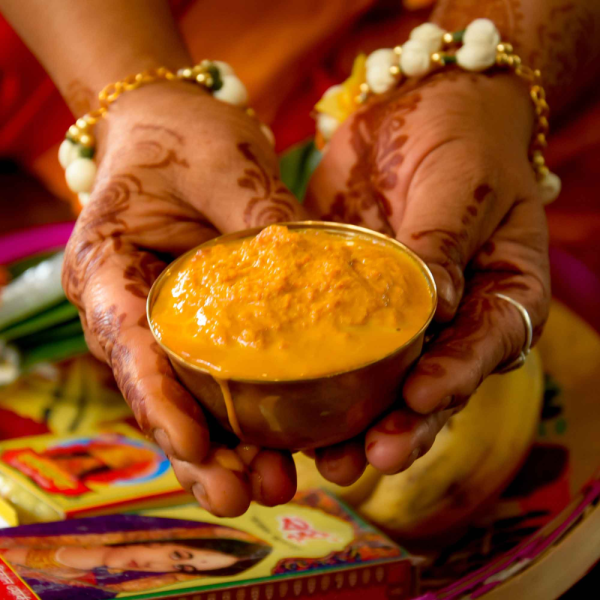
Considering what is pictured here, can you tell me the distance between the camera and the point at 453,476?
116 centimetres

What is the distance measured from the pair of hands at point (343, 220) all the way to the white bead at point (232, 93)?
0.03 metres

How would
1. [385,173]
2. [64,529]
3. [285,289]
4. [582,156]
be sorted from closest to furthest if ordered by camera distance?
1. [285,289]
2. [64,529]
3. [385,173]
4. [582,156]

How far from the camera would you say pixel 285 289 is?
759 millimetres

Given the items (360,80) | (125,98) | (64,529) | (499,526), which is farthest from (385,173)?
(64,529)

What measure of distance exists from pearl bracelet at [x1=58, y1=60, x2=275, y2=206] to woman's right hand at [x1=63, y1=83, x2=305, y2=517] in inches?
0.9

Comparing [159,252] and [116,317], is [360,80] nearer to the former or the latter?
[159,252]

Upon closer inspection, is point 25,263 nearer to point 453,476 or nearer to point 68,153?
point 68,153

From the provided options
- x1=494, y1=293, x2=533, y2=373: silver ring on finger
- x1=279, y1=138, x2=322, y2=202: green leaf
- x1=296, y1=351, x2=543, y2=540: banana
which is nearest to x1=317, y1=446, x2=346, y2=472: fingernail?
x1=494, y1=293, x2=533, y2=373: silver ring on finger

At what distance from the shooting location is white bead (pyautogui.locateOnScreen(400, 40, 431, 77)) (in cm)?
118

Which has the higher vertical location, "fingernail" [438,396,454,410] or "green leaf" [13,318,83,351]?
"fingernail" [438,396,454,410]

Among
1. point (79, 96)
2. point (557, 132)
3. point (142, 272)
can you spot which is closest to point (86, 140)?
point (79, 96)

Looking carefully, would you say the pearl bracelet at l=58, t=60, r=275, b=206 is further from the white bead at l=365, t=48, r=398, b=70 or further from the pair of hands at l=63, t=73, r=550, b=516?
the white bead at l=365, t=48, r=398, b=70

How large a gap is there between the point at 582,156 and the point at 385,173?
0.75 meters

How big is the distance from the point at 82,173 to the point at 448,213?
597mm
